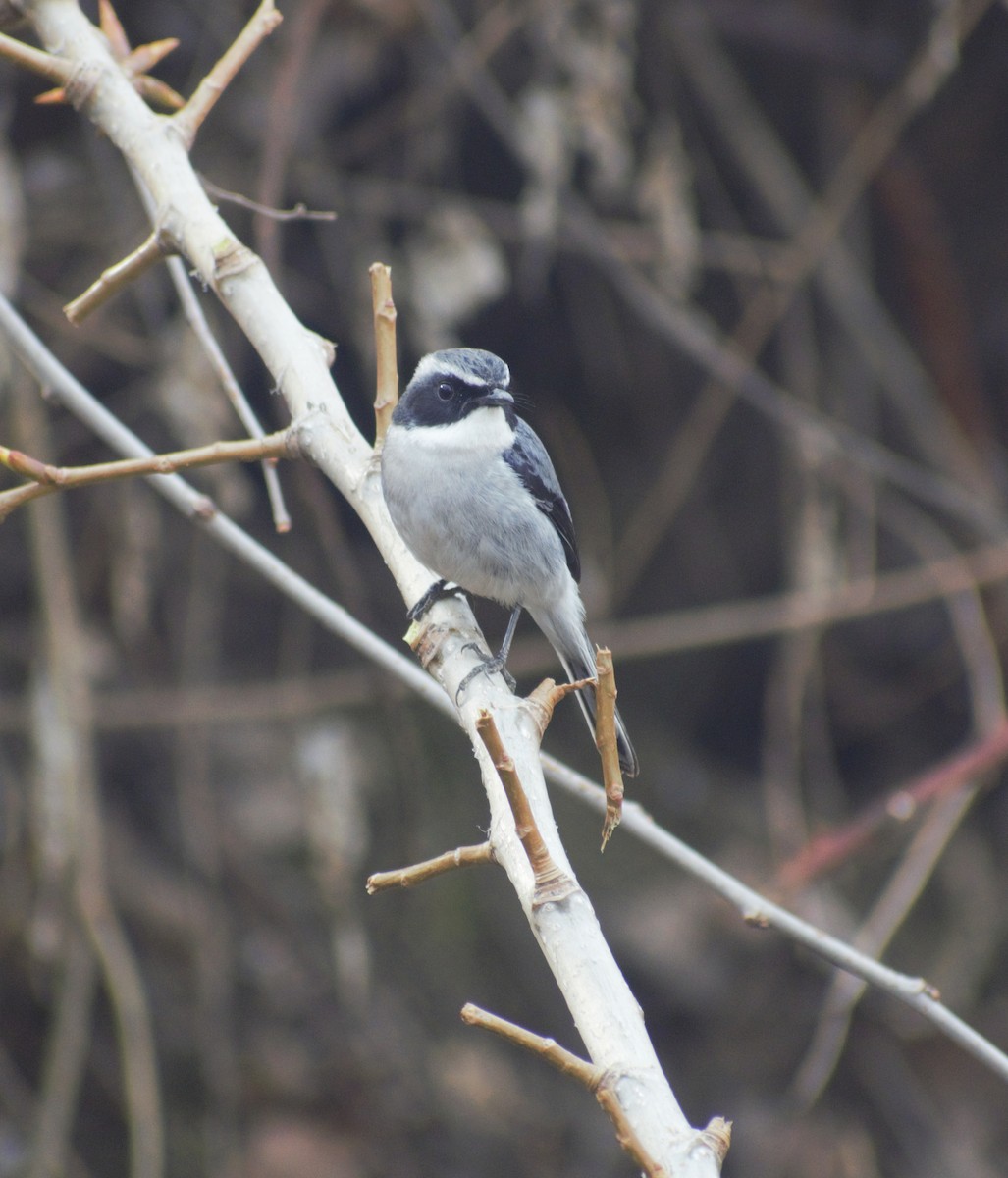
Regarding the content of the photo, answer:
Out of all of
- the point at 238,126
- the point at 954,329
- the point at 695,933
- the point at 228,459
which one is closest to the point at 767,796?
the point at 695,933

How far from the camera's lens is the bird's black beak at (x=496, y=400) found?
332 cm

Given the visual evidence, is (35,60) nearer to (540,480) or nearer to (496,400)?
(496,400)

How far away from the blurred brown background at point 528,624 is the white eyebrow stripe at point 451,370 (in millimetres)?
913

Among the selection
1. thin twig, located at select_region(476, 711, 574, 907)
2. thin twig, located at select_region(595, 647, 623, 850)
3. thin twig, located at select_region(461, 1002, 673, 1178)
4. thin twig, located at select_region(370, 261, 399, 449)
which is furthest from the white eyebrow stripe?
thin twig, located at select_region(461, 1002, 673, 1178)

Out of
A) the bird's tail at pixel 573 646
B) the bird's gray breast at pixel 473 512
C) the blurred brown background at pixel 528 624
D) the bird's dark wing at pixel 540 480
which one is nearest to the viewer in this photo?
the bird's gray breast at pixel 473 512

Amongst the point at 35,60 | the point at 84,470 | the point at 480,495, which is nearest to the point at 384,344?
the point at 84,470

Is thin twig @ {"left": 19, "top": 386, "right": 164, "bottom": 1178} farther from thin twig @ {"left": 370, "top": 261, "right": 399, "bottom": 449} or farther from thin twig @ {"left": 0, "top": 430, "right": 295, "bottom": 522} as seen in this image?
thin twig @ {"left": 0, "top": 430, "right": 295, "bottom": 522}

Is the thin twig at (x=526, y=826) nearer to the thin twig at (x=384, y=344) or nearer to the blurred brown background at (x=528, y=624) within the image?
the thin twig at (x=384, y=344)

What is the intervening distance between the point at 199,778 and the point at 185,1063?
58.5 inches

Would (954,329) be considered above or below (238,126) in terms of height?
below

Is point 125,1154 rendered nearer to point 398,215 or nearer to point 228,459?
point 398,215

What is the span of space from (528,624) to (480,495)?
2.39m

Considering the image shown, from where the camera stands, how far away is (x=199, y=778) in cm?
487

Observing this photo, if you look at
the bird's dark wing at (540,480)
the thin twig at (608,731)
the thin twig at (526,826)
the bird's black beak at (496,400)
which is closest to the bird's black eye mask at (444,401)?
the bird's black beak at (496,400)
